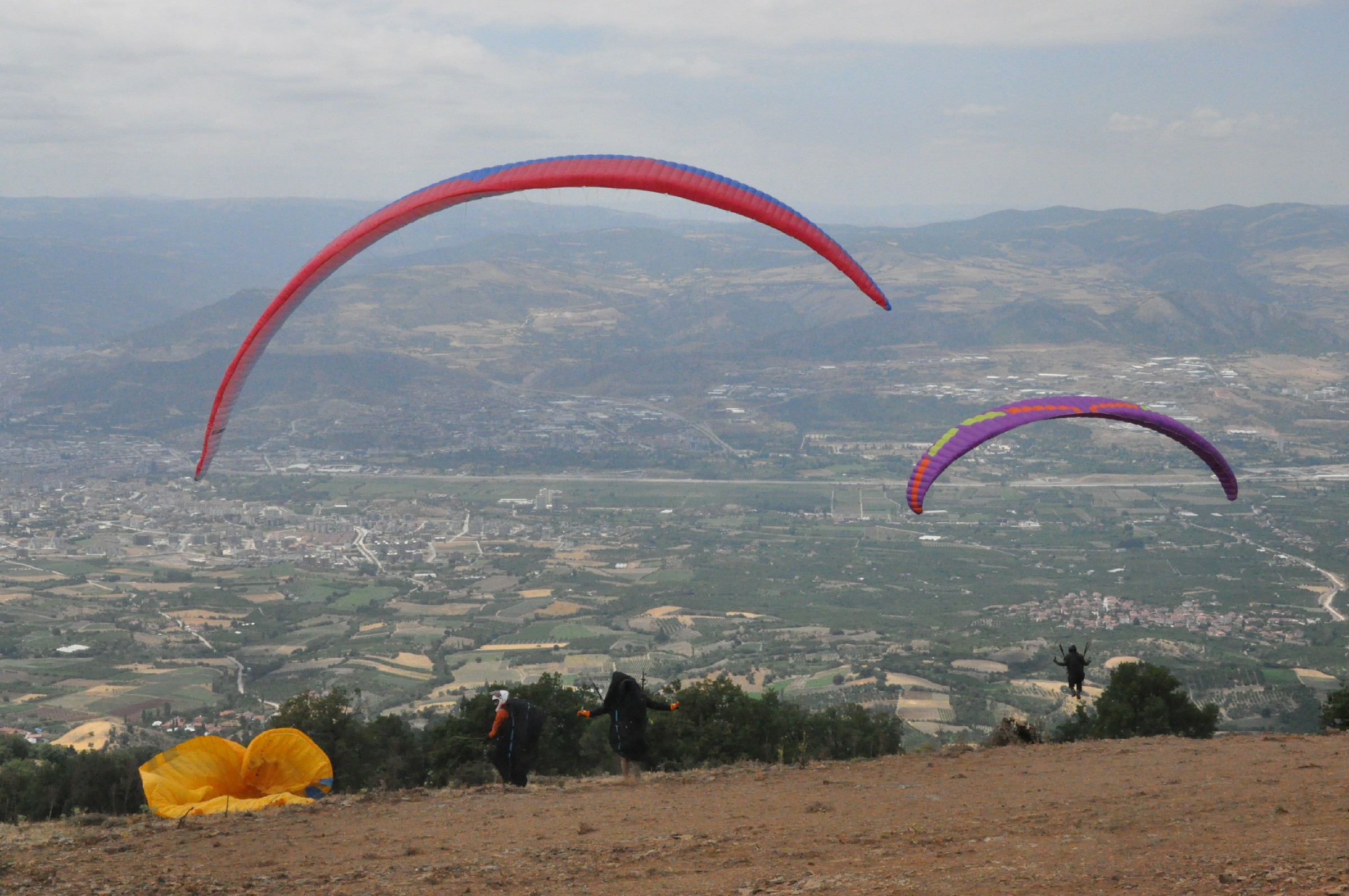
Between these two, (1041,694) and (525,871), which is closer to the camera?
(525,871)

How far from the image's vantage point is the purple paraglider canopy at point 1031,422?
14.6 meters

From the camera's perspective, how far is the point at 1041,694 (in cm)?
3381

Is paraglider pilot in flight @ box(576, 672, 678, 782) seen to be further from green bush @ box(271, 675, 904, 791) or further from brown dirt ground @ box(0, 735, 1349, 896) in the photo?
green bush @ box(271, 675, 904, 791)

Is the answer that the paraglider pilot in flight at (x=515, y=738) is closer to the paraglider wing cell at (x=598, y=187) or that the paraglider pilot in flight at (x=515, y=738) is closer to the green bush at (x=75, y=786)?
the green bush at (x=75, y=786)

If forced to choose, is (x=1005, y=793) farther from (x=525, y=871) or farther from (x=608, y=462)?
(x=608, y=462)

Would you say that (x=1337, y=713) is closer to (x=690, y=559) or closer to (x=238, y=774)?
(x=238, y=774)

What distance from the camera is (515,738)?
1031cm

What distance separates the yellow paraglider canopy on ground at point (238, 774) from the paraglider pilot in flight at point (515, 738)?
1.79 m

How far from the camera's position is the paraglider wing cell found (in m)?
10.2

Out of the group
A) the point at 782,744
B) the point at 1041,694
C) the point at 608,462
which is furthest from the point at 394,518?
the point at 782,744

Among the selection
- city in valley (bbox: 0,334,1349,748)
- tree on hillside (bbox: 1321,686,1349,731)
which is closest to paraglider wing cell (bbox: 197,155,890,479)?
city in valley (bbox: 0,334,1349,748)

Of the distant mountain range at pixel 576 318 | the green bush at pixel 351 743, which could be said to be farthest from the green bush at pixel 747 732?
the distant mountain range at pixel 576 318

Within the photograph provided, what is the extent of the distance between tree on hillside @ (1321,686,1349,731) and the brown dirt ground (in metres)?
3.99

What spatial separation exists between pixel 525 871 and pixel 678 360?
119 m
